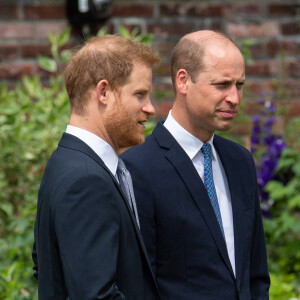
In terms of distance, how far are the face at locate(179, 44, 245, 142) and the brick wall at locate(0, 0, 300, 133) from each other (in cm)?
185

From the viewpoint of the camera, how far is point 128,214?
1997mm

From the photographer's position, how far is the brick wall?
4.45 metres

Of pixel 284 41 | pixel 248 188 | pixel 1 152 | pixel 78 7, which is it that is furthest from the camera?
pixel 284 41

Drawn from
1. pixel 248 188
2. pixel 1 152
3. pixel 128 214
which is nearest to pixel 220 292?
pixel 248 188

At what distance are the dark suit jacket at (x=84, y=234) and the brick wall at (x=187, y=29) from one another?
2519 mm

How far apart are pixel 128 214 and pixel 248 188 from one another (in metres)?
0.82

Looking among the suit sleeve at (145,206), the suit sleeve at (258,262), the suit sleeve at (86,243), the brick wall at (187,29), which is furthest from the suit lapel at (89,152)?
the brick wall at (187,29)

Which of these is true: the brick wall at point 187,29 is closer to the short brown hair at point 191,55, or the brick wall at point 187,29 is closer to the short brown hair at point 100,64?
the short brown hair at point 191,55

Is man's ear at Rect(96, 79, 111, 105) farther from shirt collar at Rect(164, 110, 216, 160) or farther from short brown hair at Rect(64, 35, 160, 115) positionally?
shirt collar at Rect(164, 110, 216, 160)

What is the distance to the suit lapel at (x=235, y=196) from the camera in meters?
2.51

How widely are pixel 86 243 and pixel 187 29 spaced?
2948 mm

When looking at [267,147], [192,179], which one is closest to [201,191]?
[192,179]

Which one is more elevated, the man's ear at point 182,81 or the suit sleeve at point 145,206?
the man's ear at point 182,81

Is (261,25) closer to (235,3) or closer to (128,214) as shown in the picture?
(235,3)
